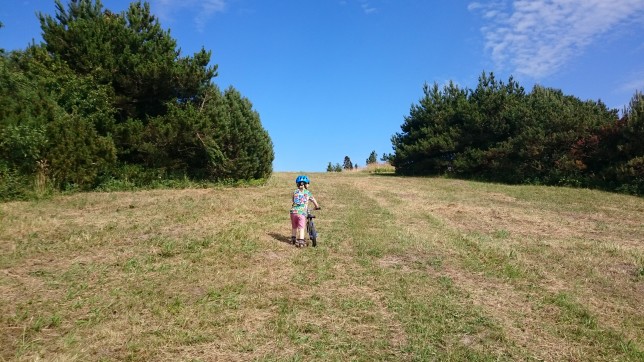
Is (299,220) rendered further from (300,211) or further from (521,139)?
(521,139)

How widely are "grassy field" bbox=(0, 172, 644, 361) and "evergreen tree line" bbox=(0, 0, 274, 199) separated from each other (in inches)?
131

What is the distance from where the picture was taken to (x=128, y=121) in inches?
762

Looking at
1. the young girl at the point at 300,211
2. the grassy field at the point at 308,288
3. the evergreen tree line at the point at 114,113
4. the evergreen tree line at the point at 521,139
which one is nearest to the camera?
the grassy field at the point at 308,288

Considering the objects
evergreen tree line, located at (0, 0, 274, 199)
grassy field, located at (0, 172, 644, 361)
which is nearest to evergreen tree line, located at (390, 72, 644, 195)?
grassy field, located at (0, 172, 644, 361)

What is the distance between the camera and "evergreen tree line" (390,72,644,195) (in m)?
23.3

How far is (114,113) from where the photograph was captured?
65.3 feet

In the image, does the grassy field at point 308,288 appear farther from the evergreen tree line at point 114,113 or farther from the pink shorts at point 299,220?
the evergreen tree line at point 114,113

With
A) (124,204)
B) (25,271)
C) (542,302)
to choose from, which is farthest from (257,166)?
(542,302)

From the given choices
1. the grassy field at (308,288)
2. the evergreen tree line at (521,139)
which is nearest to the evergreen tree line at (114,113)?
the grassy field at (308,288)

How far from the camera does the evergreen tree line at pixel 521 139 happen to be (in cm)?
2334

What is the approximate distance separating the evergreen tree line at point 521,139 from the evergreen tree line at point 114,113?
17.4 meters

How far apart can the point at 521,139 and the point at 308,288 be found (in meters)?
26.3

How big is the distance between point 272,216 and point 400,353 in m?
9.17

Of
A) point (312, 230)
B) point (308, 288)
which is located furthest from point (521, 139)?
point (308, 288)
